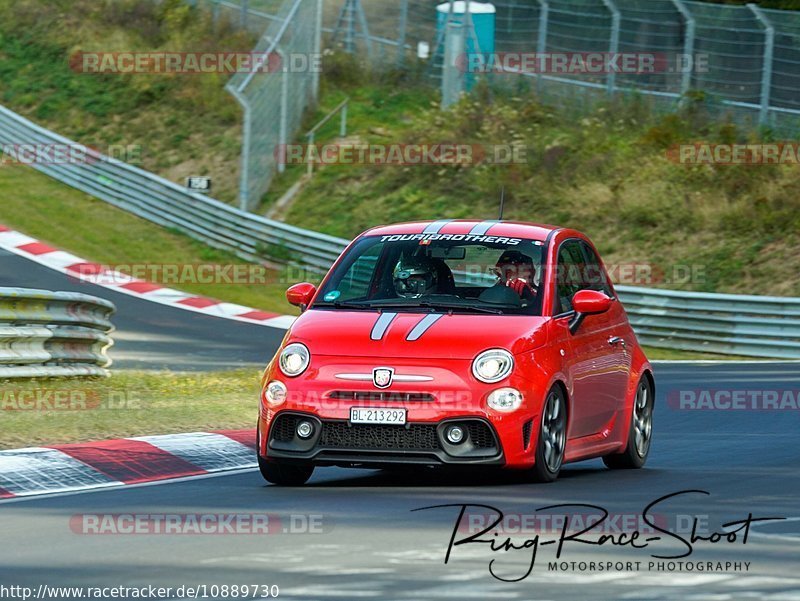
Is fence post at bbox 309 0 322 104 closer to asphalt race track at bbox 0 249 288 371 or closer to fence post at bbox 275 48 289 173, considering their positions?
fence post at bbox 275 48 289 173

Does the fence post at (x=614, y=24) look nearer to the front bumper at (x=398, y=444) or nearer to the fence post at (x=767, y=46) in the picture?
the fence post at (x=767, y=46)

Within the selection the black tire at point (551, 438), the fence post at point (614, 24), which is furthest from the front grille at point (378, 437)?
the fence post at point (614, 24)

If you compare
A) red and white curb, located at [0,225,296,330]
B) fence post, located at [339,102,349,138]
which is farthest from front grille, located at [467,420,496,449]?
fence post, located at [339,102,349,138]

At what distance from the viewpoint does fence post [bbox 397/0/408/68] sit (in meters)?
38.0

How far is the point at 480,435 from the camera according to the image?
9.30 m

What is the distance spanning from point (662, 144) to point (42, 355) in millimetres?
21106

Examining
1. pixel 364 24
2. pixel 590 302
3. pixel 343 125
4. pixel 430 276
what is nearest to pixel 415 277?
pixel 430 276

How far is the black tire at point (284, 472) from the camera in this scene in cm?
968

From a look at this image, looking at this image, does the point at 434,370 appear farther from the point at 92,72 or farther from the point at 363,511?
the point at 92,72

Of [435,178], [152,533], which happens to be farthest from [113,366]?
[435,178]

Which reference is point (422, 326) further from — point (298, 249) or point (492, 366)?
point (298, 249)

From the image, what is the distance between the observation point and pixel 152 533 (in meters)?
7.75

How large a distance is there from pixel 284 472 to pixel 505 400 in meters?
1.39

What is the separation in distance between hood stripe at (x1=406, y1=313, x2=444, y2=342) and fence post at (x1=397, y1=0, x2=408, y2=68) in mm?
28588
